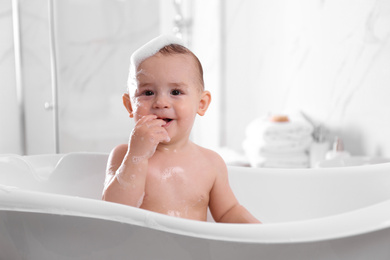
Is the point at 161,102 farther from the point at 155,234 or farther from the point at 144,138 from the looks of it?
the point at 155,234

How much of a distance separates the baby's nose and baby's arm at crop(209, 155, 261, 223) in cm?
25

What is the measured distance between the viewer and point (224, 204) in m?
1.22

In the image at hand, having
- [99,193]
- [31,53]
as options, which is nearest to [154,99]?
[99,193]

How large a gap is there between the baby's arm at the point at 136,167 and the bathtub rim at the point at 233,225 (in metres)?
0.19

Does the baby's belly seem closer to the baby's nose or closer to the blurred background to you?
the baby's nose

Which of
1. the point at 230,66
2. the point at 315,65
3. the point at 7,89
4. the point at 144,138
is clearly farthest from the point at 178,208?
the point at 230,66

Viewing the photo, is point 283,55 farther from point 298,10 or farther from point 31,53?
point 31,53

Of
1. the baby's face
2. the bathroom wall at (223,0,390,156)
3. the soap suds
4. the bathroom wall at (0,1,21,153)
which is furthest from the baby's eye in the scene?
the bathroom wall at (0,1,21,153)

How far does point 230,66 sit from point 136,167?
240cm

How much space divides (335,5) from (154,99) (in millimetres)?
1417

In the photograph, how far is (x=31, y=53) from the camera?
7.23 ft

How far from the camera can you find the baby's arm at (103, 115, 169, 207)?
39.6 inches

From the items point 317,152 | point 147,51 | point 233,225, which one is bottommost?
point 317,152

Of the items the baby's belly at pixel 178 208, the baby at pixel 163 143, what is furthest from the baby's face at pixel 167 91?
the baby's belly at pixel 178 208
